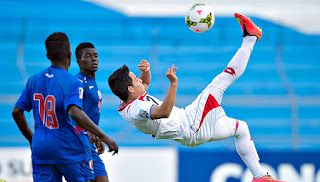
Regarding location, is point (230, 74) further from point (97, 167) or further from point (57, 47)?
point (57, 47)

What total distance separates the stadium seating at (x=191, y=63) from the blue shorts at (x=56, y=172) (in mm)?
6173

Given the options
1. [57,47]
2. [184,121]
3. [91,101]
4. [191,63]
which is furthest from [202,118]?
[191,63]

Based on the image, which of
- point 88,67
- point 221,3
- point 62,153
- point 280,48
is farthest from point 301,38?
point 62,153

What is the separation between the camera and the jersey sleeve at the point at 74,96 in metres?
4.26

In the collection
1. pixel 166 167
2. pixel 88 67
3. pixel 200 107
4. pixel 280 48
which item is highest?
pixel 280 48

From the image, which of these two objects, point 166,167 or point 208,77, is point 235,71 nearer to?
point 166,167

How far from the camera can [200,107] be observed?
18.5 ft

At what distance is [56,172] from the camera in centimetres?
447

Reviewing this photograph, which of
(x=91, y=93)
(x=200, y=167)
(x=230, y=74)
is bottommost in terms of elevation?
(x=200, y=167)

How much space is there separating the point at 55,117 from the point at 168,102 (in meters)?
1.11

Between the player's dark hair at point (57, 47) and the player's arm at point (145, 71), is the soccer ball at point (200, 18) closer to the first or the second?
the player's arm at point (145, 71)

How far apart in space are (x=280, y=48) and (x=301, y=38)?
72 centimetres

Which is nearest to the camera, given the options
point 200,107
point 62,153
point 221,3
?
point 62,153

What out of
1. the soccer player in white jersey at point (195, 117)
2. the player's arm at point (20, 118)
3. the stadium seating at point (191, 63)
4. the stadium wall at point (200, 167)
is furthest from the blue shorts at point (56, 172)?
the stadium seating at point (191, 63)
